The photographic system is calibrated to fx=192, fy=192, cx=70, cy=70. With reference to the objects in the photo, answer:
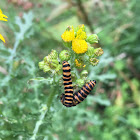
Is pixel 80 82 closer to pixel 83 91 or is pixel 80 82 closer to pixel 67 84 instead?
pixel 83 91

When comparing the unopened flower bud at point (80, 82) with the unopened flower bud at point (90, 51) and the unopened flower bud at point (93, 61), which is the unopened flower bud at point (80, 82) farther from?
the unopened flower bud at point (90, 51)

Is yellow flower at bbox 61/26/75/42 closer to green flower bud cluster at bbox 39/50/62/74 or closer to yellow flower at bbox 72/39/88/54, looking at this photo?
yellow flower at bbox 72/39/88/54

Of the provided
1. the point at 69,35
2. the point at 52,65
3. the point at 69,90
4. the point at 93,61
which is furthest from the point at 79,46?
the point at 69,90

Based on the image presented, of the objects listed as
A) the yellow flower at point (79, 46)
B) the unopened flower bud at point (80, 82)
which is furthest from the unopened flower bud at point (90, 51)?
the unopened flower bud at point (80, 82)

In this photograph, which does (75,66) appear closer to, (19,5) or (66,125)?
(66,125)

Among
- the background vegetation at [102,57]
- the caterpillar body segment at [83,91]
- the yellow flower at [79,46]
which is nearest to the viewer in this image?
the yellow flower at [79,46]

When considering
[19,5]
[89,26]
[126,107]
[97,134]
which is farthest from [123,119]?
[19,5]

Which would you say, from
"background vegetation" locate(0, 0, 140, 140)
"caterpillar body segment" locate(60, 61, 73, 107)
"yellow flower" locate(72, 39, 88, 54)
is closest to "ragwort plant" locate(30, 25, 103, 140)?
"yellow flower" locate(72, 39, 88, 54)

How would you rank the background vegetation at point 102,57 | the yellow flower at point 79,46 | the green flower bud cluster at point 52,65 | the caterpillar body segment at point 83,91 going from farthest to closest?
the background vegetation at point 102,57, the caterpillar body segment at point 83,91, the green flower bud cluster at point 52,65, the yellow flower at point 79,46

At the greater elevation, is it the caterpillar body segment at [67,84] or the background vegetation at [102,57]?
the background vegetation at [102,57]
